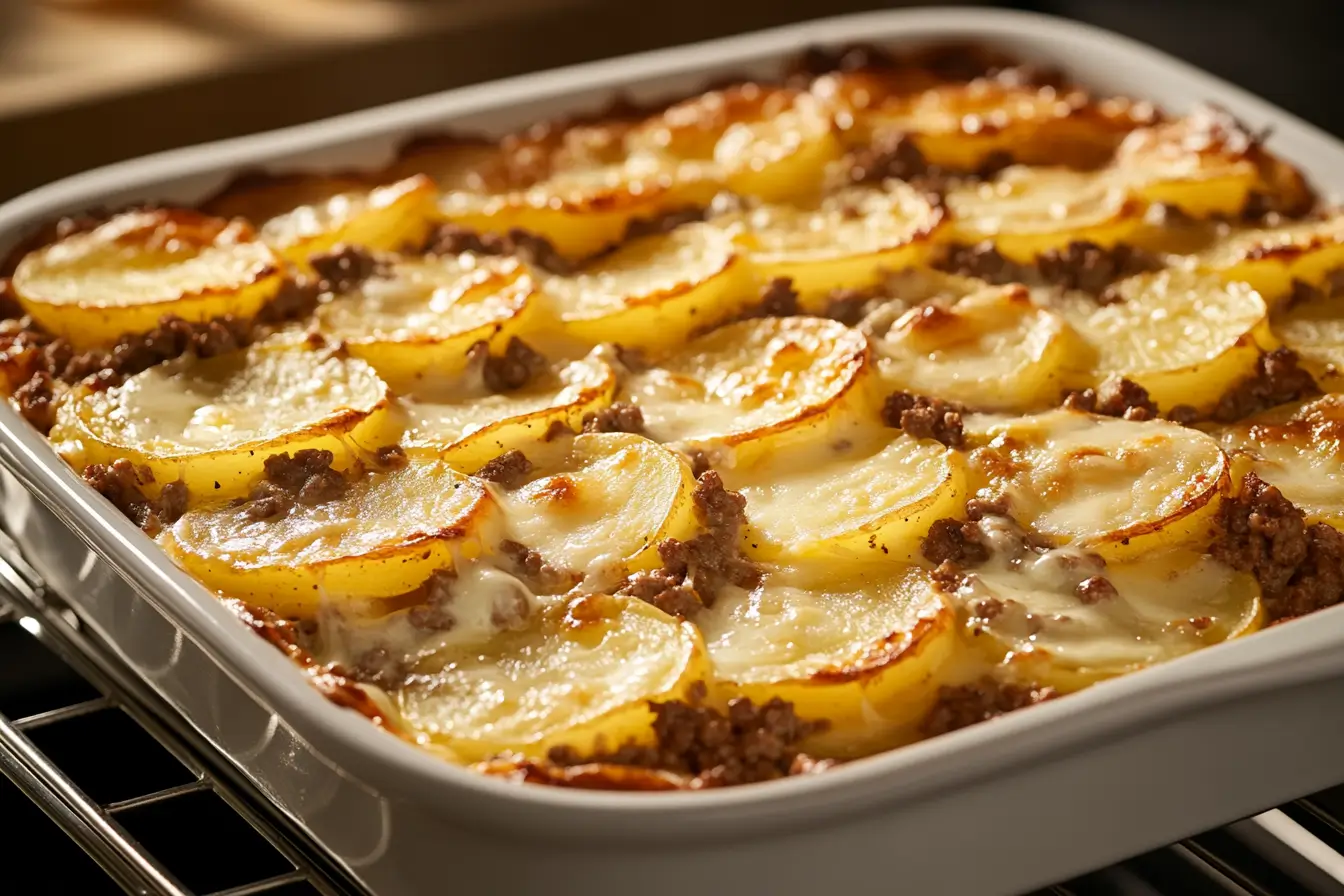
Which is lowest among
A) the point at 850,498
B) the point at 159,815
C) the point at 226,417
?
the point at 159,815

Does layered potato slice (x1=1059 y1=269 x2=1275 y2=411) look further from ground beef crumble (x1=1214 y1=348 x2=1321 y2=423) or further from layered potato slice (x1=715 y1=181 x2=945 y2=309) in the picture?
layered potato slice (x1=715 y1=181 x2=945 y2=309)

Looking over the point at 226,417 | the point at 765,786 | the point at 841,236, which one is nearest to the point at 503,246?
the point at 841,236

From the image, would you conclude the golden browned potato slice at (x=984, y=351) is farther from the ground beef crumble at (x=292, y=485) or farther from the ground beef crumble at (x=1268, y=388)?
the ground beef crumble at (x=292, y=485)

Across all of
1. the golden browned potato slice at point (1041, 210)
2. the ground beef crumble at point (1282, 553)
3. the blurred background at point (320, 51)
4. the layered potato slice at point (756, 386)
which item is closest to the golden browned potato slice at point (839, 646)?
the layered potato slice at point (756, 386)

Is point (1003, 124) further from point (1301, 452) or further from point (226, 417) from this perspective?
point (226, 417)

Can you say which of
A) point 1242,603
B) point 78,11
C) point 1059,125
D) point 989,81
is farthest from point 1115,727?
point 78,11
